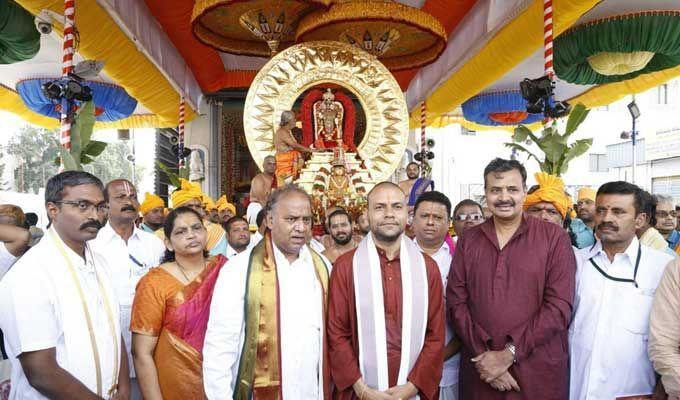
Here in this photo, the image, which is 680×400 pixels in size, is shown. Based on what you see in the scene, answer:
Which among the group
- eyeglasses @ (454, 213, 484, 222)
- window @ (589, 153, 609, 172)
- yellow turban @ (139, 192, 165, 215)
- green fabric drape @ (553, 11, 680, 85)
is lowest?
eyeglasses @ (454, 213, 484, 222)

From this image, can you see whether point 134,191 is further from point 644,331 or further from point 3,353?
point 644,331

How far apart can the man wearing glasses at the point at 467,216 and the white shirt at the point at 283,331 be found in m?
1.84

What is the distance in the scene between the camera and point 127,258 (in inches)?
132

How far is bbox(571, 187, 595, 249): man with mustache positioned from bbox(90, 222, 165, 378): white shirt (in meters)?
3.41

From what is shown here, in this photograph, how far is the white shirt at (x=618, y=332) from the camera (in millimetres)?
2441

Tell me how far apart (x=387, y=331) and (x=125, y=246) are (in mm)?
1836

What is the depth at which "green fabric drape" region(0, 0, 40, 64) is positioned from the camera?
5.68m

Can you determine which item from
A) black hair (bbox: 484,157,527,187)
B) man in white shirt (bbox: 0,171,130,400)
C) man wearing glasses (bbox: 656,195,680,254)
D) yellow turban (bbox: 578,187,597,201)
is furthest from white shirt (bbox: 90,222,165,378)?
man wearing glasses (bbox: 656,195,680,254)

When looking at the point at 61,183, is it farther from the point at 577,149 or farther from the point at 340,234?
the point at 577,149

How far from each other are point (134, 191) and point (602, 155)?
2345 cm

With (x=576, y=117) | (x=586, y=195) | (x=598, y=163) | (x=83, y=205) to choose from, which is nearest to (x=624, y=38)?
(x=586, y=195)

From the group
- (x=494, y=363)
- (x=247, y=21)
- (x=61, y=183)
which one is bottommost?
(x=494, y=363)

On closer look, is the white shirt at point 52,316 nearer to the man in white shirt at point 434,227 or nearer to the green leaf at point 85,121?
the man in white shirt at point 434,227

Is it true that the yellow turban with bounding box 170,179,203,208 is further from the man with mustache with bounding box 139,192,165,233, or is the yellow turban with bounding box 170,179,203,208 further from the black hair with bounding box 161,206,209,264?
the black hair with bounding box 161,206,209,264
